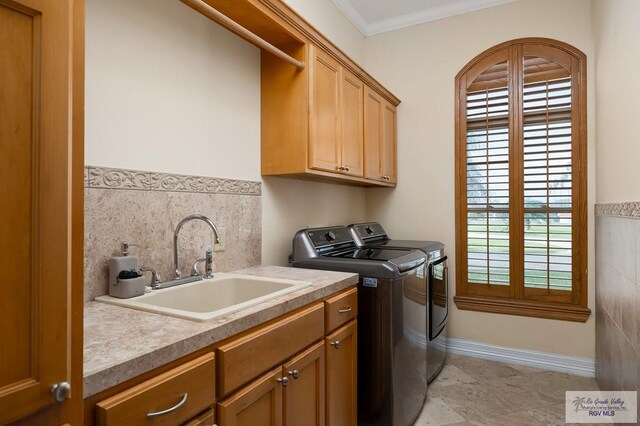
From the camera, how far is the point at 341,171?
2.38m

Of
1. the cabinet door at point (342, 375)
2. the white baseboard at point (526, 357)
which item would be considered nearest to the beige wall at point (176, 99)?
the cabinet door at point (342, 375)

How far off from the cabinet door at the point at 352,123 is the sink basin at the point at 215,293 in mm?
1005

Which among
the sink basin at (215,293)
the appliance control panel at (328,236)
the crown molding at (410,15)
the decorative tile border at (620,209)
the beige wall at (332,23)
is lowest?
the sink basin at (215,293)

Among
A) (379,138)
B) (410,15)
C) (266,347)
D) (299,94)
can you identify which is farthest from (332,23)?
(266,347)

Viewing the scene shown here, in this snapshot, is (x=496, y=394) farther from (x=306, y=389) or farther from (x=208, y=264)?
(x=208, y=264)

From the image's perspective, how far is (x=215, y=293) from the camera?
1.74 meters

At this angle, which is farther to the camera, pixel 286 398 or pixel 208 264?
pixel 208 264

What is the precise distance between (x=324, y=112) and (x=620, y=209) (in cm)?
166

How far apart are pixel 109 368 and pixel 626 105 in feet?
7.99

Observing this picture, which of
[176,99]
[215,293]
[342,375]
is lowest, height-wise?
[342,375]

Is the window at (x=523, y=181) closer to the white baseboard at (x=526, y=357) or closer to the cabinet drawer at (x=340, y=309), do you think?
the white baseboard at (x=526, y=357)

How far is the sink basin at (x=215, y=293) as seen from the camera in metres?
1.40

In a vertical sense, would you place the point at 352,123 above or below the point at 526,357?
above

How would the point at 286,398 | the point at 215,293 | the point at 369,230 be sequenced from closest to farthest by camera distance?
the point at 286,398 → the point at 215,293 → the point at 369,230
